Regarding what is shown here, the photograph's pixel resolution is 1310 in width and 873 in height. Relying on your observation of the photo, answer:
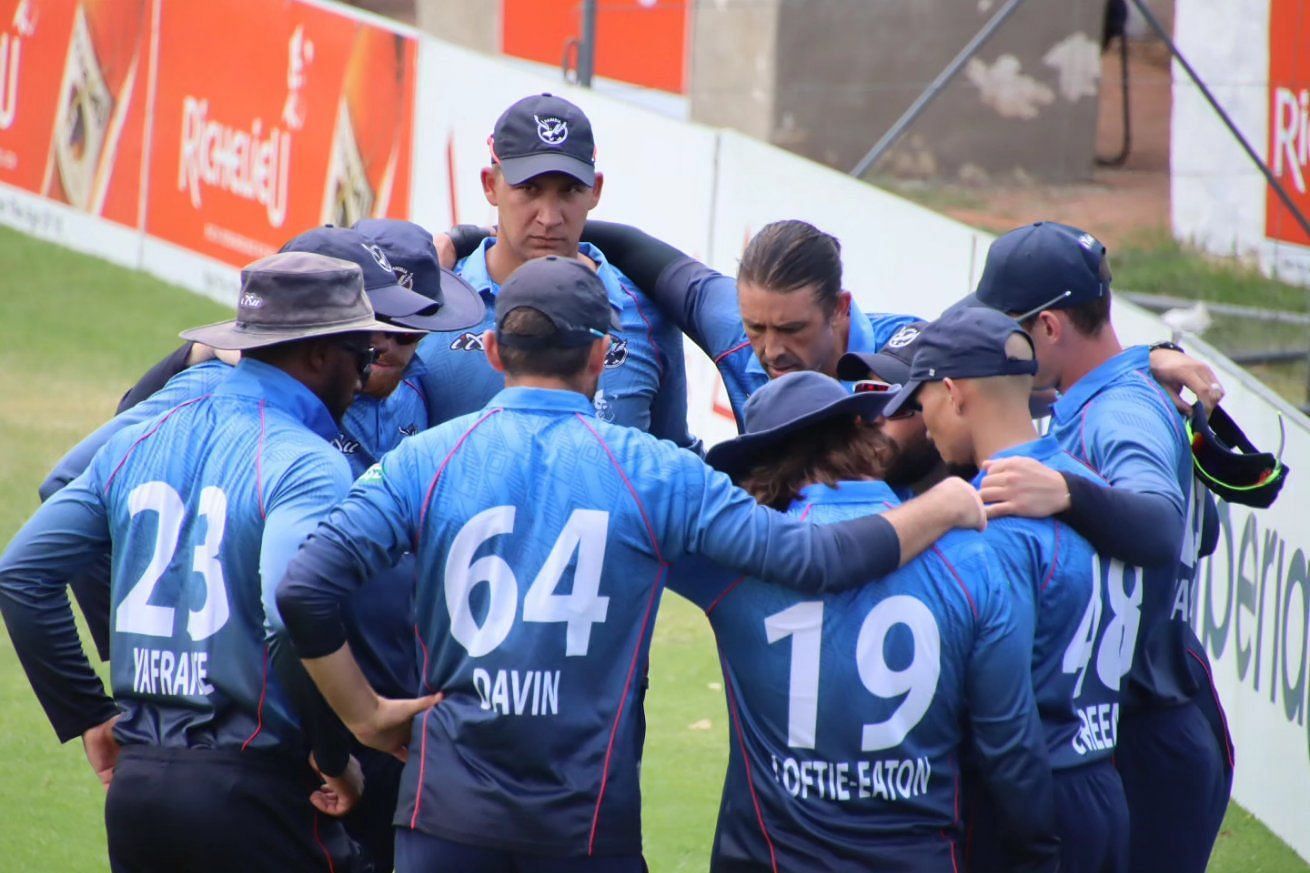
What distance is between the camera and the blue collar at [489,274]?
199 inches

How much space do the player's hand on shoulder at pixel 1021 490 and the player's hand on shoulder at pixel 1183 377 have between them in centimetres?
95

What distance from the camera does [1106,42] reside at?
765 inches

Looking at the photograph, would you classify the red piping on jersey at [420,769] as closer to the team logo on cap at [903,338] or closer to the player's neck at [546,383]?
the player's neck at [546,383]

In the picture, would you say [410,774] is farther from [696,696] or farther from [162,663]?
[696,696]

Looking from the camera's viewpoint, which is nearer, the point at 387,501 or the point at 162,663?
the point at 387,501

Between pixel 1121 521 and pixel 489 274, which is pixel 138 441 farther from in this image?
pixel 1121 521

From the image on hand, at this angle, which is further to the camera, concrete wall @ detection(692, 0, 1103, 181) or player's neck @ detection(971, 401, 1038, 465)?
concrete wall @ detection(692, 0, 1103, 181)

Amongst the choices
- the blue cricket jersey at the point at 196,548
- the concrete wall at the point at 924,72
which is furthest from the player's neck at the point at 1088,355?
the concrete wall at the point at 924,72

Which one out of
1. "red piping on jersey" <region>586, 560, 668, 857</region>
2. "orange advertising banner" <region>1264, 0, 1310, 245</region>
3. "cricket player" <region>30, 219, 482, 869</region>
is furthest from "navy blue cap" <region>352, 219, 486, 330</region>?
"orange advertising banner" <region>1264, 0, 1310, 245</region>

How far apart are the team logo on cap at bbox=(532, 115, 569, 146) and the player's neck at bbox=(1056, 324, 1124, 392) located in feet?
5.42

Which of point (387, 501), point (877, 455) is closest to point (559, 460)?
point (387, 501)

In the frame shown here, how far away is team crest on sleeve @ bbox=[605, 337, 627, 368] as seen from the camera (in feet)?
16.5

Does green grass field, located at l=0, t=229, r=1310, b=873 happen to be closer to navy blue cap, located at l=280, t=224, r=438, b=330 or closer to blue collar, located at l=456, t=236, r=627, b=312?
blue collar, located at l=456, t=236, r=627, b=312

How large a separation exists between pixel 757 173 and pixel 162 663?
22.7 feet
